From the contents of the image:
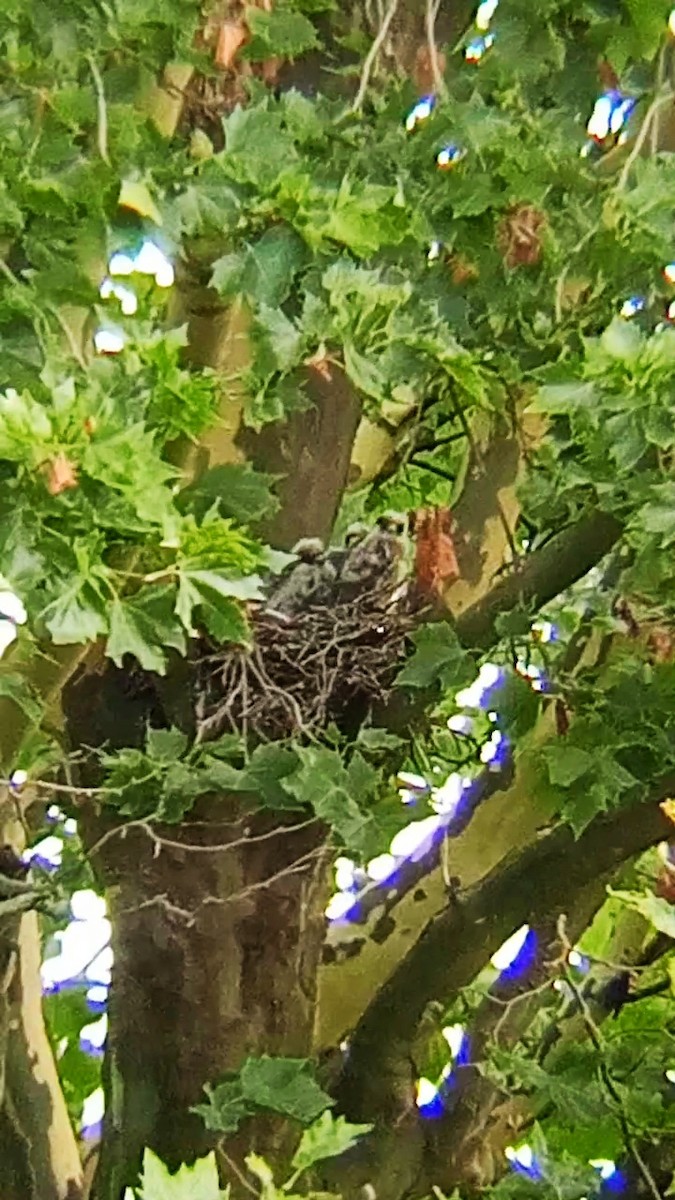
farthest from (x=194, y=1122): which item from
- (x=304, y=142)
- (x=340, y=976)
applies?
(x=304, y=142)

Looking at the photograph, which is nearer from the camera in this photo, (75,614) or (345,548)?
(75,614)

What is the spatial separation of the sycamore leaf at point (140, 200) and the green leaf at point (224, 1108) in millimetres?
722

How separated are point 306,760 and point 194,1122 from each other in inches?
14.1

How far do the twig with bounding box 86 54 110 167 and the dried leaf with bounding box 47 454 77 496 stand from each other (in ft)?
1.09

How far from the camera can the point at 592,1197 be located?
4.33 ft

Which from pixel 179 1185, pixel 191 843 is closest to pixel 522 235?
pixel 191 843

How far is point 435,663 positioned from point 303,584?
0.13 m

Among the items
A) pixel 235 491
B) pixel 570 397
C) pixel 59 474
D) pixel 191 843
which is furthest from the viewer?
pixel 191 843

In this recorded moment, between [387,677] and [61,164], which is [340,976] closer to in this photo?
[387,677]

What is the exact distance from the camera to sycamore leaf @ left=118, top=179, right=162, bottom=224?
86 cm

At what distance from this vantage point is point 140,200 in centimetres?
86

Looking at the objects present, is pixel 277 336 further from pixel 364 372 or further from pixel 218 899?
pixel 218 899

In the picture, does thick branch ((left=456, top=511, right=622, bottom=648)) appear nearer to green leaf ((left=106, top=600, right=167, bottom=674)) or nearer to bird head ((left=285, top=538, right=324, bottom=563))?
bird head ((left=285, top=538, right=324, bottom=563))

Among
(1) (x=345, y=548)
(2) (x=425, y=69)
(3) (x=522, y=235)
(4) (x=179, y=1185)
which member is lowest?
(4) (x=179, y=1185)
